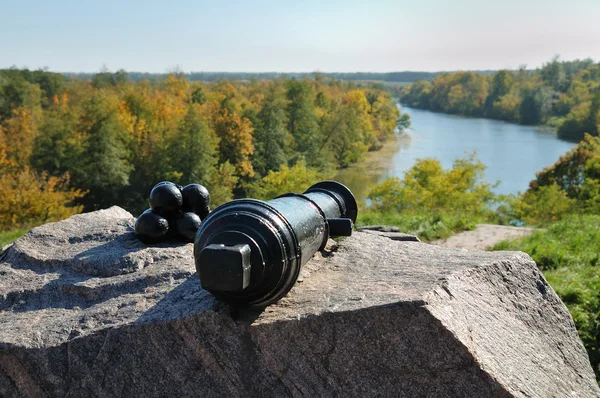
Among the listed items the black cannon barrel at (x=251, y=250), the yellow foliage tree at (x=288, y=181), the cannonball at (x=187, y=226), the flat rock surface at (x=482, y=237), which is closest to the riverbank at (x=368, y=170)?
the yellow foliage tree at (x=288, y=181)

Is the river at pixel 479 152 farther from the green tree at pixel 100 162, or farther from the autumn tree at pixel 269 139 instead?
the green tree at pixel 100 162

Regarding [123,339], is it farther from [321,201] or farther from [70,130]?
[70,130]

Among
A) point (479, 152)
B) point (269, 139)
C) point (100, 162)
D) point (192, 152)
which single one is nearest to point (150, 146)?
point (192, 152)

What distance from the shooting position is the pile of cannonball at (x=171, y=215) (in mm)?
4359

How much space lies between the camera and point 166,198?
14.4 ft

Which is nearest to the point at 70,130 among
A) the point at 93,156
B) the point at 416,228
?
the point at 93,156

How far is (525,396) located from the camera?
2.64 metres

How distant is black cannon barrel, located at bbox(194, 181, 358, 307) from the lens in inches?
102

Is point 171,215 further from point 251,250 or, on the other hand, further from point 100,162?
point 100,162

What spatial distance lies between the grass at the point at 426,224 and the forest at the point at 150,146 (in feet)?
39.8

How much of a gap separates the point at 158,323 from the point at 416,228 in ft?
21.4

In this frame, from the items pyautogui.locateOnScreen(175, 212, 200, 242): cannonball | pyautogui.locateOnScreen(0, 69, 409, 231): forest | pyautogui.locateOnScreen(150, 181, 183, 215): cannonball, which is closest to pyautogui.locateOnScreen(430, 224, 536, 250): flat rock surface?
pyautogui.locateOnScreen(175, 212, 200, 242): cannonball

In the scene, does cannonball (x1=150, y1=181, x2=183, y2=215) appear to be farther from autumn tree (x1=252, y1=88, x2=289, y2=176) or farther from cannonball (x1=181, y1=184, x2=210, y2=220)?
autumn tree (x1=252, y1=88, x2=289, y2=176)

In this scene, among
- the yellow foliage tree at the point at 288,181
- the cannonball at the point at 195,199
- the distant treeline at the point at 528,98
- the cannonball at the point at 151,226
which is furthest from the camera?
the distant treeline at the point at 528,98
